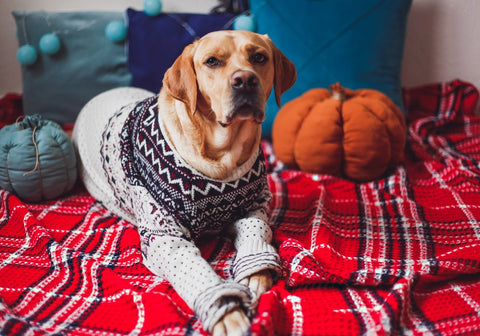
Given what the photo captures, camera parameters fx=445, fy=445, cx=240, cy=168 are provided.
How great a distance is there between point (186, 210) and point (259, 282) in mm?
310

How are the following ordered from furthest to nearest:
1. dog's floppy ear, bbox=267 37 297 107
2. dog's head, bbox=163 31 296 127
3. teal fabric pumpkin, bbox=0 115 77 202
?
teal fabric pumpkin, bbox=0 115 77 202 < dog's floppy ear, bbox=267 37 297 107 < dog's head, bbox=163 31 296 127

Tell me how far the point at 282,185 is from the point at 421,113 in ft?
3.75

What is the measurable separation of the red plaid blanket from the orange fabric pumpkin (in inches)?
3.0

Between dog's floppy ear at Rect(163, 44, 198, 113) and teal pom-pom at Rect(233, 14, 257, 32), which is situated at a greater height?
teal pom-pom at Rect(233, 14, 257, 32)

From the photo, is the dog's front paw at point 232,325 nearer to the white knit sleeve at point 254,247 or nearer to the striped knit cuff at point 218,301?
the striped knit cuff at point 218,301

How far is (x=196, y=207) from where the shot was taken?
136 cm

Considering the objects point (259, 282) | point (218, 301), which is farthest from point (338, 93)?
point (218, 301)

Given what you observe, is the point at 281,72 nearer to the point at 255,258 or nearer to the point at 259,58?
the point at 259,58

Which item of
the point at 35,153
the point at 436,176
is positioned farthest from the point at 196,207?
the point at 436,176

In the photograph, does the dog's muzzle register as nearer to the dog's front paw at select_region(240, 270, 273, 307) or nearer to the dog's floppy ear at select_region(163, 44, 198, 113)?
the dog's floppy ear at select_region(163, 44, 198, 113)

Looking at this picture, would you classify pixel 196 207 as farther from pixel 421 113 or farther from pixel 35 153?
pixel 421 113

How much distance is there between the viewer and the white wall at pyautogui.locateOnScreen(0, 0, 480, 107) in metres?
2.54

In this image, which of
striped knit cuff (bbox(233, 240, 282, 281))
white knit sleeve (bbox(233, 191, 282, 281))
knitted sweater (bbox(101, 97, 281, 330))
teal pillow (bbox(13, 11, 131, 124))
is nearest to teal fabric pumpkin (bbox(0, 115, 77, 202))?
knitted sweater (bbox(101, 97, 281, 330))

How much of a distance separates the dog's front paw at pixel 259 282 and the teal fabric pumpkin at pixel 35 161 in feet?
3.42
